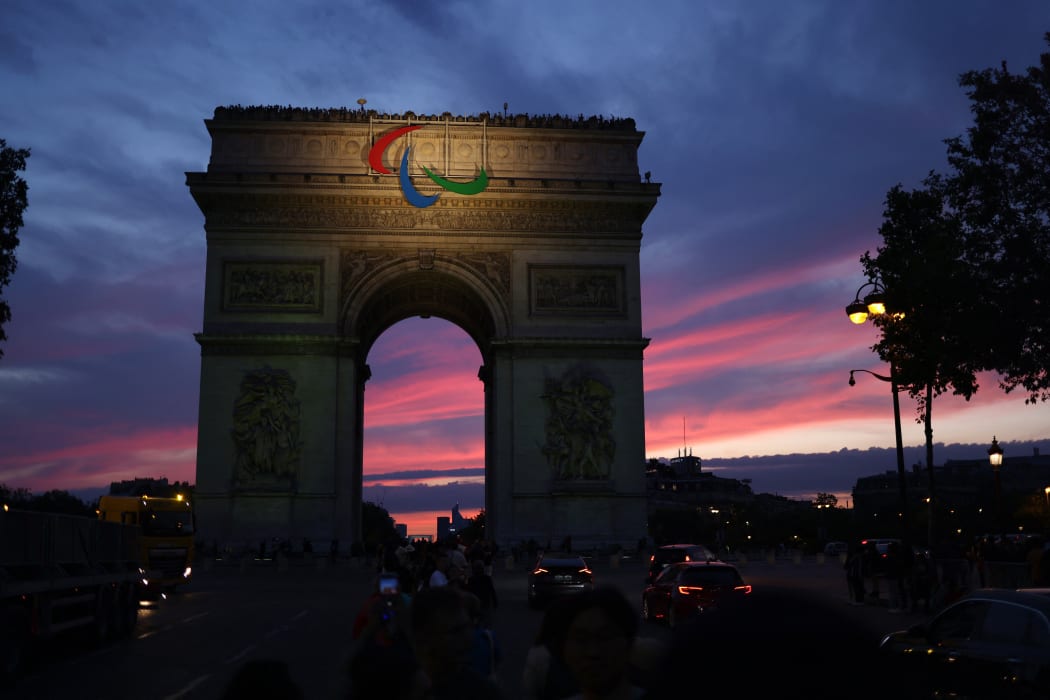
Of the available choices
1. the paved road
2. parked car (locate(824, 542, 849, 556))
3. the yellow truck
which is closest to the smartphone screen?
the paved road

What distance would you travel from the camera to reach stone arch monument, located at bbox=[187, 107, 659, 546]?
154ft

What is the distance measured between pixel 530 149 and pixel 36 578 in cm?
3660

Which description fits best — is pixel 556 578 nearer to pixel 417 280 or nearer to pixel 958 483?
pixel 417 280

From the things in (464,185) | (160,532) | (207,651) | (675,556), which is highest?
(464,185)

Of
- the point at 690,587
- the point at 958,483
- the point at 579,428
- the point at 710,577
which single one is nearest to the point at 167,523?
the point at 579,428

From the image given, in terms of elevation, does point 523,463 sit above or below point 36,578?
above

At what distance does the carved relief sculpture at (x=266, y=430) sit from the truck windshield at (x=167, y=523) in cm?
967

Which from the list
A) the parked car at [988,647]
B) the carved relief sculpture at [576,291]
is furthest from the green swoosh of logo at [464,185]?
the parked car at [988,647]

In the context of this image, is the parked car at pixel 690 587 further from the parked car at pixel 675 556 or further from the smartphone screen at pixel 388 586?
the smartphone screen at pixel 388 586

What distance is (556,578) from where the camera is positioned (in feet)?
85.8

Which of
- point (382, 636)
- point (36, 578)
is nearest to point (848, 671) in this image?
point (382, 636)

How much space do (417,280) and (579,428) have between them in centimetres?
1018

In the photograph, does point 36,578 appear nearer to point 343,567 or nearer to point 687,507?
point 343,567

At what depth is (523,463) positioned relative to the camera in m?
47.7
